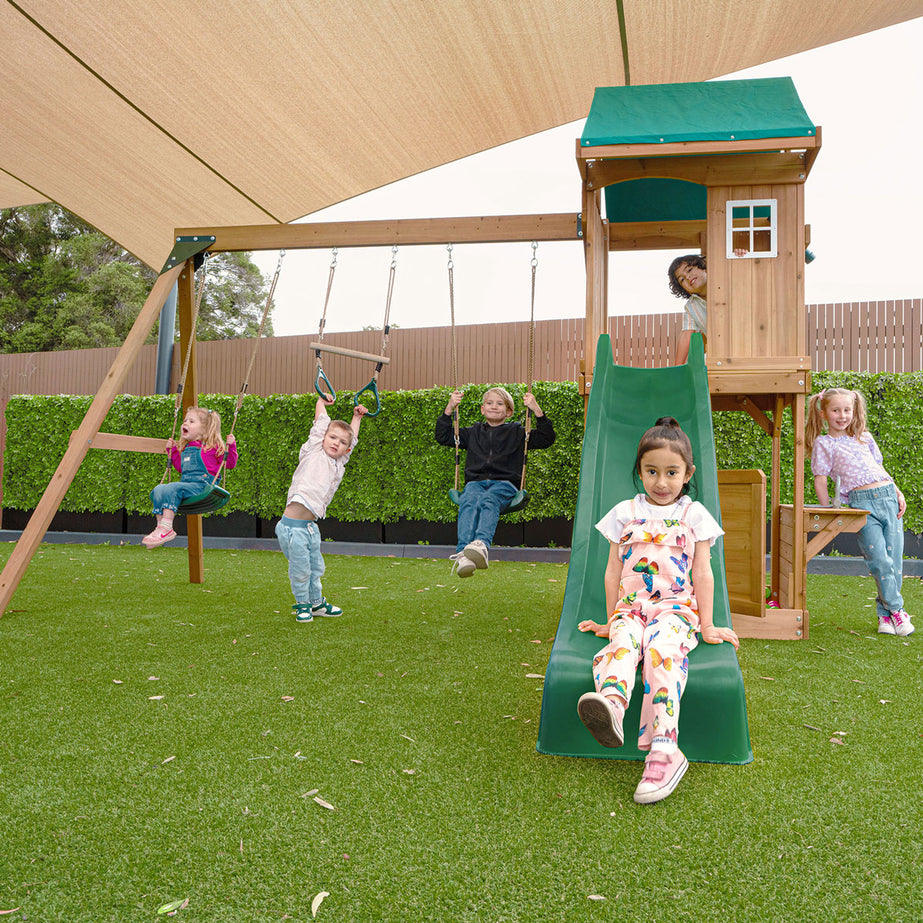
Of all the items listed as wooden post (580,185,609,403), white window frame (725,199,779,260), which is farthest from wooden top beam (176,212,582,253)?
white window frame (725,199,779,260)

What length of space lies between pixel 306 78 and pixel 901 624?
5860mm

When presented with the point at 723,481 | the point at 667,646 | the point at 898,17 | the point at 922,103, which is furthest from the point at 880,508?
the point at 922,103

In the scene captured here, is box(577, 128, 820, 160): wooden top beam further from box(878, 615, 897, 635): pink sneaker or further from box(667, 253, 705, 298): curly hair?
box(878, 615, 897, 635): pink sneaker

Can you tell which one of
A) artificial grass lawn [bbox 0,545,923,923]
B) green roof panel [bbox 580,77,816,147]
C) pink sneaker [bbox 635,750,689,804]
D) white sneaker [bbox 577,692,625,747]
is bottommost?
artificial grass lawn [bbox 0,545,923,923]

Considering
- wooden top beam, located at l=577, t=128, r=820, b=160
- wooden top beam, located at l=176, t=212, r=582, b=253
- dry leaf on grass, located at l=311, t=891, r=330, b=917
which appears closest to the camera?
dry leaf on grass, located at l=311, t=891, r=330, b=917

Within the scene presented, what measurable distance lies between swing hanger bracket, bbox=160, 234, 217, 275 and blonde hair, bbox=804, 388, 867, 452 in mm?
4597

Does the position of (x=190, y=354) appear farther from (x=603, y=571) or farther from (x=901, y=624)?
(x=901, y=624)

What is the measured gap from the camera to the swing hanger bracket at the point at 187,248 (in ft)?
18.8

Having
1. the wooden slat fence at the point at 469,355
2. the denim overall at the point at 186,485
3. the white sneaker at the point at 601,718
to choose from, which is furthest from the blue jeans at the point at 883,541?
the wooden slat fence at the point at 469,355

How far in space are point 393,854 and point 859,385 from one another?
7.71 metres

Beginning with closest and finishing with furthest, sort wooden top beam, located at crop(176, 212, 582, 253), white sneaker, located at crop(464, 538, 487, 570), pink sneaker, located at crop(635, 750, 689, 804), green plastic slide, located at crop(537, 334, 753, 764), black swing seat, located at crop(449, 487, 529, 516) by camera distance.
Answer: pink sneaker, located at crop(635, 750, 689, 804)
green plastic slide, located at crop(537, 334, 753, 764)
white sneaker, located at crop(464, 538, 487, 570)
wooden top beam, located at crop(176, 212, 582, 253)
black swing seat, located at crop(449, 487, 529, 516)

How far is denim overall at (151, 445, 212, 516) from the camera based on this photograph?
18.0ft

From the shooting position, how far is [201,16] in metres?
5.26

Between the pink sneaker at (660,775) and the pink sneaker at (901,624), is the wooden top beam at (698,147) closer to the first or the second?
the pink sneaker at (901,624)
